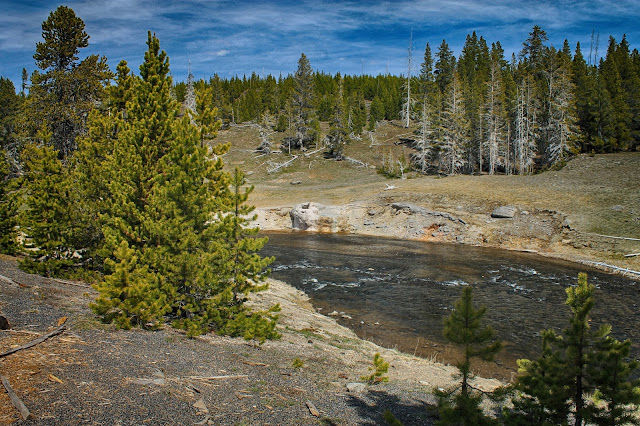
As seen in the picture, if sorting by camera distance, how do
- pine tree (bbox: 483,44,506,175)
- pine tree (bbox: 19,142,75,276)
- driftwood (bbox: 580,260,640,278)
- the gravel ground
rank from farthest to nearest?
pine tree (bbox: 483,44,506,175), driftwood (bbox: 580,260,640,278), pine tree (bbox: 19,142,75,276), the gravel ground

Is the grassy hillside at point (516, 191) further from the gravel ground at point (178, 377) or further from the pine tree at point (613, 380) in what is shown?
the pine tree at point (613, 380)

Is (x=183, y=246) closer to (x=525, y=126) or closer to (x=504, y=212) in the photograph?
(x=504, y=212)

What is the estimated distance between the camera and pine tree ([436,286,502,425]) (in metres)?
5.81

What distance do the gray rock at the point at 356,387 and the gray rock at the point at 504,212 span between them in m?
32.5

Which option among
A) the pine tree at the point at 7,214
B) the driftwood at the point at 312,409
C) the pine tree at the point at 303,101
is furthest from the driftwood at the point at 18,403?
the pine tree at the point at 303,101

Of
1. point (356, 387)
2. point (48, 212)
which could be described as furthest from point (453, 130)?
point (356, 387)

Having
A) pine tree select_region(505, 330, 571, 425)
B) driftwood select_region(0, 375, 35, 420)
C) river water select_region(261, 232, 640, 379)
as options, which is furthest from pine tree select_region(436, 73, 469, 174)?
driftwood select_region(0, 375, 35, 420)

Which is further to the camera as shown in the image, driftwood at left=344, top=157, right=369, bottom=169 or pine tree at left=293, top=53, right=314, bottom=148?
pine tree at left=293, top=53, right=314, bottom=148

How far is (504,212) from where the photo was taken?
37.9 meters

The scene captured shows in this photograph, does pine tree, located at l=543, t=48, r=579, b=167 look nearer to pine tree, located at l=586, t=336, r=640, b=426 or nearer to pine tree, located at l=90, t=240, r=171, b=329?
pine tree, located at l=90, t=240, r=171, b=329

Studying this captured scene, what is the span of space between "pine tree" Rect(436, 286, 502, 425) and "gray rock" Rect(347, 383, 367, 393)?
323cm

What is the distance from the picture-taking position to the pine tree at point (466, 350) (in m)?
5.81

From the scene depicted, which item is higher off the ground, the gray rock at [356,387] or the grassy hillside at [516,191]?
the grassy hillside at [516,191]

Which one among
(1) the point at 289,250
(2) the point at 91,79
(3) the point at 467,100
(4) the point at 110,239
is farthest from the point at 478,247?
(3) the point at 467,100
